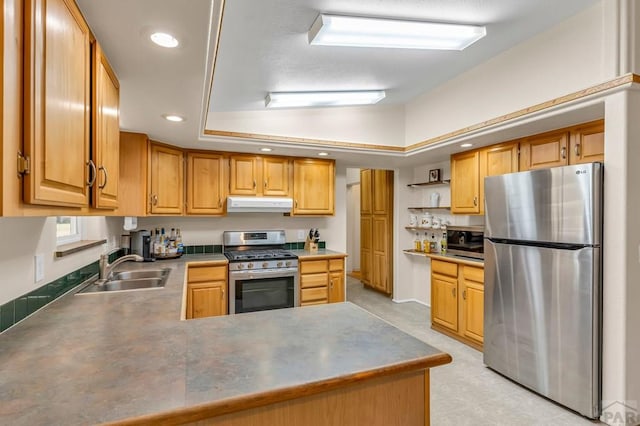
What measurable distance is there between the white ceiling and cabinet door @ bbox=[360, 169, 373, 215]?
273cm

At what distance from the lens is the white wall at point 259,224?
3852 mm

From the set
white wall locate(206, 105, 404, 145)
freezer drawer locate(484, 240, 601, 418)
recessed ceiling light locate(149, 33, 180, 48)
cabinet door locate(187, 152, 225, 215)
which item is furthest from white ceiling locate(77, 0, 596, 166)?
freezer drawer locate(484, 240, 601, 418)

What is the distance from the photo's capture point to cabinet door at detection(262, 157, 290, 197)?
3.88m

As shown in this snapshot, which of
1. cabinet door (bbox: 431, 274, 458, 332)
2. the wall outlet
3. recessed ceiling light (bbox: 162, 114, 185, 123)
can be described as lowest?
cabinet door (bbox: 431, 274, 458, 332)

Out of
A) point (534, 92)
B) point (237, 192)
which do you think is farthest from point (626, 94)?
point (237, 192)

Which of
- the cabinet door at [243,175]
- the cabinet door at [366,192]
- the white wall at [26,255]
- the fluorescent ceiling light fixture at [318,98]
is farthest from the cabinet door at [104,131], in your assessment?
the cabinet door at [366,192]

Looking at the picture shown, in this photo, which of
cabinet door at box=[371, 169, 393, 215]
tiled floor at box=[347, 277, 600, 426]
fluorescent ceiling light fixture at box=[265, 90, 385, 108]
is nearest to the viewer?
tiled floor at box=[347, 277, 600, 426]

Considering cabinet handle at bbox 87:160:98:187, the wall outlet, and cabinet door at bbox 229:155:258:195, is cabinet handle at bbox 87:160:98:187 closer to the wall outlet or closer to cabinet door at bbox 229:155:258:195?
the wall outlet

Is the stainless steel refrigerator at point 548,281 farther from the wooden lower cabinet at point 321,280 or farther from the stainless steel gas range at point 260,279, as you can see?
the stainless steel gas range at point 260,279

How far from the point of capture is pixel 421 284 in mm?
4906

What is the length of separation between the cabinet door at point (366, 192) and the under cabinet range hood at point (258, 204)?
7.58 feet

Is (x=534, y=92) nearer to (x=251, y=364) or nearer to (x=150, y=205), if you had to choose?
(x=251, y=364)

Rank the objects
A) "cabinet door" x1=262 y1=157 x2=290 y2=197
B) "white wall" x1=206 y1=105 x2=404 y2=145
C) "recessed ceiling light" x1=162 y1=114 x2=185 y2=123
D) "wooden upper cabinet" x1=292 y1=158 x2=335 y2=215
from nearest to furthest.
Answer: "recessed ceiling light" x1=162 y1=114 x2=185 y2=123 < "white wall" x1=206 y1=105 x2=404 y2=145 < "cabinet door" x1=262 y1=157 x2=290 y2=197 < "wooden upper cabinet" x1=292 y1=158 x2=335 y2=215

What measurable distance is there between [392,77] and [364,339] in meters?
2.37
